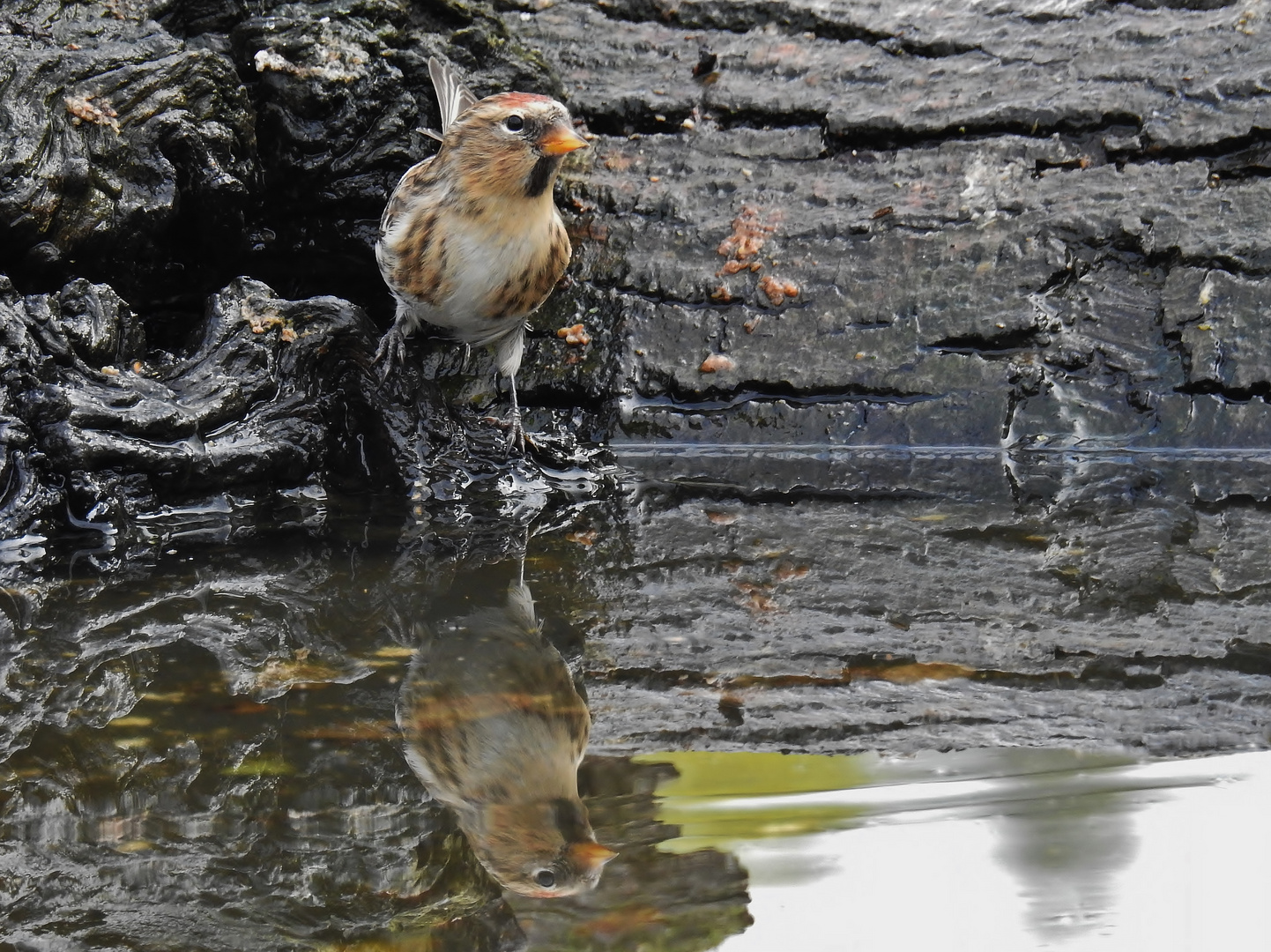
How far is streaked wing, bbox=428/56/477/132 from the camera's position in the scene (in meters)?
4.61

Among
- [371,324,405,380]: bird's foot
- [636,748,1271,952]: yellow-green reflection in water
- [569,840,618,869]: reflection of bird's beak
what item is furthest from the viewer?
[371,324,405,380]: bird's foot

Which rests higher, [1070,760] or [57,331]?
[57,331]

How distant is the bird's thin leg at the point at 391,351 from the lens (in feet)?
14.3

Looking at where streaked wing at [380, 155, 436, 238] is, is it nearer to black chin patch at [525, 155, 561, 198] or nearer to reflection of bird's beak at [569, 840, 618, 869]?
black chin patch at [525, 155, 561, 198]

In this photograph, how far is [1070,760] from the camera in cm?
224

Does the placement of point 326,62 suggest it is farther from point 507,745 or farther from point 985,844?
point 985,844

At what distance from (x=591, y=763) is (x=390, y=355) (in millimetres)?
2518

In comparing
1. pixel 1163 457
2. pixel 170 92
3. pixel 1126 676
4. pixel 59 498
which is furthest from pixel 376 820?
pixel 1163 457

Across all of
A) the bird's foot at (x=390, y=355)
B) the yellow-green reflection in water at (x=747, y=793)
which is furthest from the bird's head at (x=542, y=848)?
the bird's foot at (x=390, y=355)

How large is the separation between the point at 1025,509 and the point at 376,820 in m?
2.79

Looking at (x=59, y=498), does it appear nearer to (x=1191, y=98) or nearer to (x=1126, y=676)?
(x=1126, y=676)

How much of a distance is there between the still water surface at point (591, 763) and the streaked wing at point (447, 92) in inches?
76.5

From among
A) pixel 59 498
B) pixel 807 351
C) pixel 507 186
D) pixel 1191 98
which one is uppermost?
pixel 1191 98

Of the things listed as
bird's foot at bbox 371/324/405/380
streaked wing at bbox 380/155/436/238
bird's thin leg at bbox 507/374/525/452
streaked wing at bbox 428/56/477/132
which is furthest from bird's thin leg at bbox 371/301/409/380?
streaked wing at bbox 428/56/477/132
